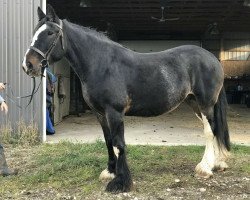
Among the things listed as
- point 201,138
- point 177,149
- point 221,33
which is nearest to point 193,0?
point 201,138

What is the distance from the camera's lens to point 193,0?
10.9 meters

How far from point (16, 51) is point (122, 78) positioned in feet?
12.2

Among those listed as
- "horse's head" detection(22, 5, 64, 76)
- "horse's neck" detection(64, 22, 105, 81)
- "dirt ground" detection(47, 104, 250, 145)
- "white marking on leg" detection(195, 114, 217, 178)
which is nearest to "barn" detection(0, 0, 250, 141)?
"dirt ground" detection(47, 104, 250, 145)

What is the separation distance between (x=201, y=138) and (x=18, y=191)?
14.2 feet

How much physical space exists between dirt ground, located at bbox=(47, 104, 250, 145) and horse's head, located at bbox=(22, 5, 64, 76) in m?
3.51

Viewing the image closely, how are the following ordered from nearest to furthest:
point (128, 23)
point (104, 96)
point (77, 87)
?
1. point (104, 96)
2. point (77, 87)
3. point (128, 23)

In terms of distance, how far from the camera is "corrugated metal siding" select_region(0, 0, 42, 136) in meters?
7.47

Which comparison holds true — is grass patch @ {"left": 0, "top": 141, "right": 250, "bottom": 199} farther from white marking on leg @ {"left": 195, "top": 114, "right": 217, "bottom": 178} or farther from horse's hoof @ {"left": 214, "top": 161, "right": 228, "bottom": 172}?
white marking on leg @ {"left": 195, "top": 114, "right": 217, "bottom": 178}

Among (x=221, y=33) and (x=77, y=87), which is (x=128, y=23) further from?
(x=221, y=33)

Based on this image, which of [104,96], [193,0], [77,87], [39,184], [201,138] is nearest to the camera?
[104,96]

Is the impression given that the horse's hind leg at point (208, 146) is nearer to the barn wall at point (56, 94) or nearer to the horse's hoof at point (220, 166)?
the horse's hoof at point (220, 166)

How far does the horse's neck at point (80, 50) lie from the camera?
14.6ft

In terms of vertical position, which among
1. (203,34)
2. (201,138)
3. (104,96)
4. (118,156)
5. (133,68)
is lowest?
(201,138)

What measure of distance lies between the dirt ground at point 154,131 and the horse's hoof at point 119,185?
2.91m
